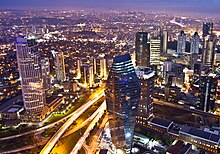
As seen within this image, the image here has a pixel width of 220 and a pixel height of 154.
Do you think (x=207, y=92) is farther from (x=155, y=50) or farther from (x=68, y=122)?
(x=155, y=50)

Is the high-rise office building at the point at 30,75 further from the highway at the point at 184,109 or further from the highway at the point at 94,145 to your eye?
the highway at the point at 184,109

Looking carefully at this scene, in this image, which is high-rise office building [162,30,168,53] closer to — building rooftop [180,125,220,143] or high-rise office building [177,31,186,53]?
high-rise office building [177,31,186,53]

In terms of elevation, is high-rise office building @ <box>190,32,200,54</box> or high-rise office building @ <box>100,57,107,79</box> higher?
high-rise office building @ <box>190,32,200,54</box>

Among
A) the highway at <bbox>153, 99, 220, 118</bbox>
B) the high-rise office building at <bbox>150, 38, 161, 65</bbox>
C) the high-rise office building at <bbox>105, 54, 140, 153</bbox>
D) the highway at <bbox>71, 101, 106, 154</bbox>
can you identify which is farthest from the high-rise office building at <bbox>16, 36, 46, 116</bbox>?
the high-rise office building at <bbox>150, 38, 161, 65</bbox>

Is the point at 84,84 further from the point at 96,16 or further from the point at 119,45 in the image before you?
the point at 96,16

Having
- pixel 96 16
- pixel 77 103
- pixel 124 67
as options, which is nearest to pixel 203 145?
pixel 124 67

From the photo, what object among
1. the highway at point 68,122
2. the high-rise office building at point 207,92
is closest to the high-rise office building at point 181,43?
the high-rise office building at point 207,92
